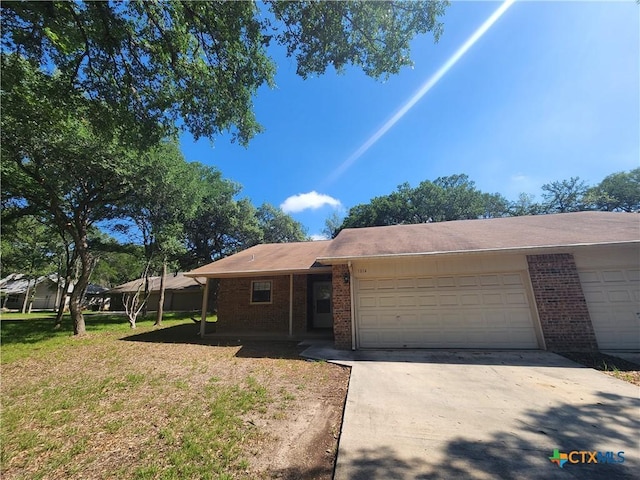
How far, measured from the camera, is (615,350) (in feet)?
22.2

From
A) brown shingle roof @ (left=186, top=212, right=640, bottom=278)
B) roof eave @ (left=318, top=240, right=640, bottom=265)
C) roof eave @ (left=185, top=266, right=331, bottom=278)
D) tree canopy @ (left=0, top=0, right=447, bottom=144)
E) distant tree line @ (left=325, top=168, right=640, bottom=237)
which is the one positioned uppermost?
distant tree line @ (left=325, top=168, right=640, bottom=237)

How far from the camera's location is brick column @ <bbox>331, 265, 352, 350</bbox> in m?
8.12

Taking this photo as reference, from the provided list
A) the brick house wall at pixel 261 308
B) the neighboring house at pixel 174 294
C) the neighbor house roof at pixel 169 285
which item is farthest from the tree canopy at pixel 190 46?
the neighboring house at pixel 174 294

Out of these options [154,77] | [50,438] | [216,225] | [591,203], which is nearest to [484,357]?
[50,438]

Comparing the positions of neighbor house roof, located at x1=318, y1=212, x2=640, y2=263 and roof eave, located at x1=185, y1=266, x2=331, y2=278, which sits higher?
neighbor house roof, located at x1=318, y1=212, x2=640, y2=263

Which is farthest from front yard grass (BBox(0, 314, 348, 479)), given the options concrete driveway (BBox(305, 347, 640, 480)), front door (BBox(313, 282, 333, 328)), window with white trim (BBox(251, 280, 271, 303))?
front door (BBox(313, 282, 333, 328))

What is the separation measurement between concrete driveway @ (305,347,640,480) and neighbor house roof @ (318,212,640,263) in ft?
10.2

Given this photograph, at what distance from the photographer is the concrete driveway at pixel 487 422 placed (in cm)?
269

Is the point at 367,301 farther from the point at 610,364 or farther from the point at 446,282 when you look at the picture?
the point at 610,364

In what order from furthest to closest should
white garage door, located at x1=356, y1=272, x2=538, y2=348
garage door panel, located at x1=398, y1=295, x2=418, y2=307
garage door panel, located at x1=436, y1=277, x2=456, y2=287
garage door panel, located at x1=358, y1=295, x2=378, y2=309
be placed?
garage door panel, located at x1=358, y1=295, x2=378, y2=309 → garage door panel, located at x1=398, y1=295, x2=418, y2=307 → garage door panel, located at x1=436, y1=277, x2=456, y2=287 → white garage door, located at x1=356, y1=272, x2=538, y2=348

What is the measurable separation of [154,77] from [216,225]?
21.9m

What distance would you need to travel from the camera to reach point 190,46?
5219mm

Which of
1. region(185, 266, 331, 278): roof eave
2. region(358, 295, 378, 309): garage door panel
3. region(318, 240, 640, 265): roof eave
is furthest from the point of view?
region(185, 266, 331, 278): roof eave

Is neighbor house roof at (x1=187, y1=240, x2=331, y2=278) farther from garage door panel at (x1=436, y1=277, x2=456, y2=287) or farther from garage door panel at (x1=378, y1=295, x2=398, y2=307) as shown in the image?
garage door panel at (x1=436, y1=277, x2=456, y2=287)
